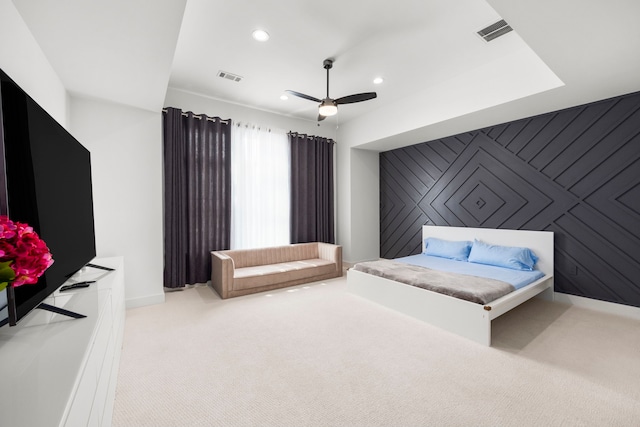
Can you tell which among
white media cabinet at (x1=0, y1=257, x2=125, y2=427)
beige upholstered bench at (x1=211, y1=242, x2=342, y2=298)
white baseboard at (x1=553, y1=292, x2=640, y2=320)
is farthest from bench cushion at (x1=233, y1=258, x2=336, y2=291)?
white baseboard at (x1=553, y1=292, x2=640, y2=320)

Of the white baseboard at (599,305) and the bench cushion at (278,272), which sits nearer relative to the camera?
the white baseboard at (599,305)

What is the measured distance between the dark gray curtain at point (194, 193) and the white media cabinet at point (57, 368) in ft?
7.68

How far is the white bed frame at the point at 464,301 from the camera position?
252cm

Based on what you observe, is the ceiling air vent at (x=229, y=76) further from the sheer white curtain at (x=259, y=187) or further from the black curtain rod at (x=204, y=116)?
the sheer white curtain at (x=259, y=187)

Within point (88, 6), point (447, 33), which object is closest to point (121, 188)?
point (88, 6)

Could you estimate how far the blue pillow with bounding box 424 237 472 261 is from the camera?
4.16 m

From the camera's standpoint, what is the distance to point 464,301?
261cm

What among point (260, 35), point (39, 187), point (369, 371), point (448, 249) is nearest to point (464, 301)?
point (369, 371)


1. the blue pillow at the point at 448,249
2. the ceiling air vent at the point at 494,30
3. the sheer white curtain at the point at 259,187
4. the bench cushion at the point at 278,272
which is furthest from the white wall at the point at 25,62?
the blue pillow at the point at 448,249

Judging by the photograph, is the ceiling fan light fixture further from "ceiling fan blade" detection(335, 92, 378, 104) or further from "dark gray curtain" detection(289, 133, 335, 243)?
"dark gray curtain" detection(289, 133, 335, 243)

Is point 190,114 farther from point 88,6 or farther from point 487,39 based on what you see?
point 487,39

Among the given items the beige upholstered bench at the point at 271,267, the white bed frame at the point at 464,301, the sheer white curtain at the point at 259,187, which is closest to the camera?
the white bed frame at the point at 464,301

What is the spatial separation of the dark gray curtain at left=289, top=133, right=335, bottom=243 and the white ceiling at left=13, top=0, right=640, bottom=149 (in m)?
1.34

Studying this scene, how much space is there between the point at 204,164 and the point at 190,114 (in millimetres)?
746
